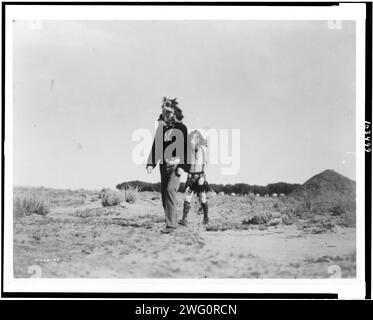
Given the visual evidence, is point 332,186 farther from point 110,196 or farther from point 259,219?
point 110,196

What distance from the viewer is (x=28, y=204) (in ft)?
14.9

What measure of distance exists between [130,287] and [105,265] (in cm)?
31

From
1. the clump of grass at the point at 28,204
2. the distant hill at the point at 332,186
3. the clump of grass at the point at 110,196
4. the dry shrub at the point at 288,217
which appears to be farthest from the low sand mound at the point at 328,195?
the clump of grass at the point at 28,204

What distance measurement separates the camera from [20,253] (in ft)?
14.9

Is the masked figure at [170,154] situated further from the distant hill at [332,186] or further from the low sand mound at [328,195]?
the distant hill at [332,186]

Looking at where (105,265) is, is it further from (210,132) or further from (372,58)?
(372,58)

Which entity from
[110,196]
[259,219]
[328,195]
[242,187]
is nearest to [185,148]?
[242,187]

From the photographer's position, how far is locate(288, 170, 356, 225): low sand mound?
450 centimetres

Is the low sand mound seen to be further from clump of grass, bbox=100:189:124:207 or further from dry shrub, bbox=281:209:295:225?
clump of grass, bbox=100:189:124:207

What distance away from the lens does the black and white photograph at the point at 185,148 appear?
4.50 metres

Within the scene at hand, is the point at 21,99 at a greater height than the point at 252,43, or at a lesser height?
lesser

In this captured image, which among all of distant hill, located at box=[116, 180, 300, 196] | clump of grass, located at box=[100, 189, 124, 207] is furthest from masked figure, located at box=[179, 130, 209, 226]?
clump of grass, located at box=[100, 189, 124, 207]
